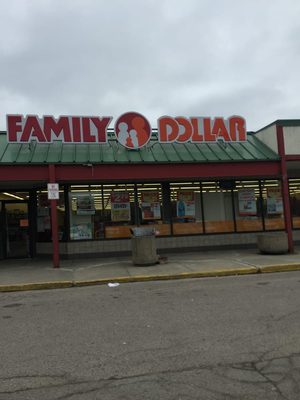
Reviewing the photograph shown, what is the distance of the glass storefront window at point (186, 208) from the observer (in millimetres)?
17516

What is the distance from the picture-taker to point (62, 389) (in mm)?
4633

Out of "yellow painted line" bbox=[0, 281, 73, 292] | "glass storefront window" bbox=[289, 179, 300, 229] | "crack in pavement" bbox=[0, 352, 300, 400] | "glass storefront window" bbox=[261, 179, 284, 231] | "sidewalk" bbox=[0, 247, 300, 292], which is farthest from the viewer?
"glass storefront window" bbox=[289, 179, 300, 229]

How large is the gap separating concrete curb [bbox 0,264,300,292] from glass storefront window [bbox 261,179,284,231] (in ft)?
18.3

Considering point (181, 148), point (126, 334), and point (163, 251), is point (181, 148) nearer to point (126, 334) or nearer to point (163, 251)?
point (163, 251)

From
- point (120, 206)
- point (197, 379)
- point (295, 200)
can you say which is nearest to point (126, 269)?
point (120, 206)

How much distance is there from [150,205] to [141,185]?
84cm

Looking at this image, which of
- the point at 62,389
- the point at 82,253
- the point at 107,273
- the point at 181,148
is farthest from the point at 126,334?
the point at 181,148

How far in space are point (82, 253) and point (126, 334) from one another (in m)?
10.0

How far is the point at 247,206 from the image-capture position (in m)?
18.2

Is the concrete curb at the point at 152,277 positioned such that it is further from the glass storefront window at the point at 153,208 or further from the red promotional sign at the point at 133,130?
the red promotional sign at the point at 133,130

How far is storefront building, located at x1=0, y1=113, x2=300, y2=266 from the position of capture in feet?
48.5

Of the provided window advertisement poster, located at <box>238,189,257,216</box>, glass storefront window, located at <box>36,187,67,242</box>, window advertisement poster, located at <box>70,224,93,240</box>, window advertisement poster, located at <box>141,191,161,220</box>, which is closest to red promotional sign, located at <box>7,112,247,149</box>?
window advertisement poster, located at <box>141,191,161,220</box>

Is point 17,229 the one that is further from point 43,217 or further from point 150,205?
point 150,205

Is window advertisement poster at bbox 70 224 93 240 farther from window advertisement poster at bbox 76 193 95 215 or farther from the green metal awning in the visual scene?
the green metal awning
